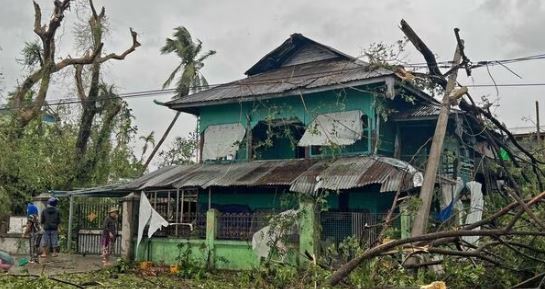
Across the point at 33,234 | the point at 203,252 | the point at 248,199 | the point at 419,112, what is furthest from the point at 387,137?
the point at 33,234

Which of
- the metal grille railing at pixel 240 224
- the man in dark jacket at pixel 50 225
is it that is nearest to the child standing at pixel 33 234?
the man in dark jacket at pixel 50 225

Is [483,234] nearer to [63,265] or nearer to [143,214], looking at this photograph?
[143,214]

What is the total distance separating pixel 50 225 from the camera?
15141 mm

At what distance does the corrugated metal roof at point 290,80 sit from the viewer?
15.4m

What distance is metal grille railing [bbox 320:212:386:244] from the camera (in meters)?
13.0

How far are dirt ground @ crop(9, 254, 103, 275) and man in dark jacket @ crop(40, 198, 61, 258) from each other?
1.36 ft

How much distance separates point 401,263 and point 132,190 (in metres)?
11.0

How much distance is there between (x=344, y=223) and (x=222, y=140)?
19.8 feet

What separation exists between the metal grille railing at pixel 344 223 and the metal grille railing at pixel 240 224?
4.60 ft

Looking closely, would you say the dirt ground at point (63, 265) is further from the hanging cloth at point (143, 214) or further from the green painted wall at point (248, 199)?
the green painted wall at point (248, 199)

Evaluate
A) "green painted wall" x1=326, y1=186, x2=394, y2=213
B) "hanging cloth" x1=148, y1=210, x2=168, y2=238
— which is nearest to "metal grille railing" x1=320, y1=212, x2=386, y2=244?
"green painted wall" x1=326, y1=186, x2=394, y2=213

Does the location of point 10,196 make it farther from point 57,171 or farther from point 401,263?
point 401,263

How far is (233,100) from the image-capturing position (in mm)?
17281

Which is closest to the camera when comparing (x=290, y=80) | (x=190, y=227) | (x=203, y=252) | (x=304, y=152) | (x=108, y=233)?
(x=203, y=252)
